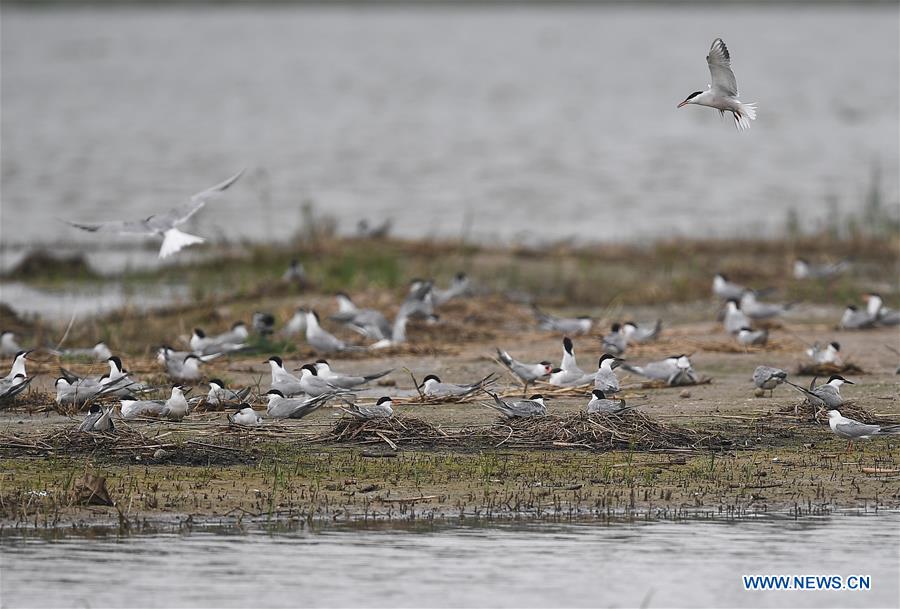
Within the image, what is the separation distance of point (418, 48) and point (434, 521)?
279 ft

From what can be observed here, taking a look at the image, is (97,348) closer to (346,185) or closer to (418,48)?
Answer: (346,185)

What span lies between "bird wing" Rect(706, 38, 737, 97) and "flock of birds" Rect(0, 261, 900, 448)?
2.02 metres

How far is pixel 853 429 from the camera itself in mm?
9617

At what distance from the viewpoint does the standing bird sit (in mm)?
10625

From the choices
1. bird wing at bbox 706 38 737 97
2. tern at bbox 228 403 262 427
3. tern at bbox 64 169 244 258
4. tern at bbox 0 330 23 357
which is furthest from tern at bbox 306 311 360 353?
bird wing at bbox 706 38 737 97

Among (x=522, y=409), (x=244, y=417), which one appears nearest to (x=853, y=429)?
(x=522, y=409)

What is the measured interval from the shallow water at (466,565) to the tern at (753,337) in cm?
500

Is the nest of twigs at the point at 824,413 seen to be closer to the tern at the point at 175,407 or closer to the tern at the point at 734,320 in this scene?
the tern at the point at 734,320

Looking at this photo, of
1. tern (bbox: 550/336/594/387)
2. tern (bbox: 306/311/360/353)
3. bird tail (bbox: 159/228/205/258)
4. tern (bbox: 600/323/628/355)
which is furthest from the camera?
tern (bbox: 306/311/360/353)

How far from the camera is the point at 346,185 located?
105 ft

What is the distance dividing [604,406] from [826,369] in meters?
2.73

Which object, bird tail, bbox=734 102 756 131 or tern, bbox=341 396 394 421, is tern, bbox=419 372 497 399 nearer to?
tern, bbox=341 396 394 421

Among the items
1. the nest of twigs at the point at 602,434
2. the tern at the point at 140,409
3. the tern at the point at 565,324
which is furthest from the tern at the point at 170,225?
the nest of twigs at the point at 602,434

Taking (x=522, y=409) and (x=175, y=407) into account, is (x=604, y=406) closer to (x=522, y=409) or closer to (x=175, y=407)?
(x=522, y=409)
